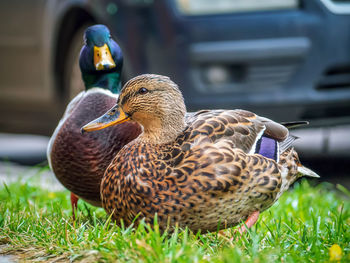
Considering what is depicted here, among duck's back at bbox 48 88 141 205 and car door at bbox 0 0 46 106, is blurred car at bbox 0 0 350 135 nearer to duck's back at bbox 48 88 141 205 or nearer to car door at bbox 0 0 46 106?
car door at bbox 0 0 46 106

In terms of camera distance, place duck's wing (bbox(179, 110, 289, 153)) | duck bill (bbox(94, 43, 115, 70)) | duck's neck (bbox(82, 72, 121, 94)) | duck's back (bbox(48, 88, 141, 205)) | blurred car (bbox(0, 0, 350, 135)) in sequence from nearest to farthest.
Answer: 1. duck's wing (bbox(179, 110, 289, 153))
2. duck's back (bbox(48, 88, 141, 205))
3. duck bill (bbox(94, 43, 115, 70))
4. duck's neck (bbox(82, 72, 121, 94))
5. blurred car (bbox(0, 0, 350, 135))

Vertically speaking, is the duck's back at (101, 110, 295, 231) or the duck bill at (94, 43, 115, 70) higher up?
the duck bill at (94, 43, 115, 70)

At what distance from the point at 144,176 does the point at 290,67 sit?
2242 mm

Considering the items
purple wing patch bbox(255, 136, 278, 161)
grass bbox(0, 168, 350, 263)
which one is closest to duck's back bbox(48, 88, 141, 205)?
grass bbox(0, 168, 350, 263)

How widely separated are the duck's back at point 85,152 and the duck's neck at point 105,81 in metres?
0.27

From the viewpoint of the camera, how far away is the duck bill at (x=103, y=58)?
3.49 meters

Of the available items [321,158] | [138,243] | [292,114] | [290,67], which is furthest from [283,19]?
[138,243]

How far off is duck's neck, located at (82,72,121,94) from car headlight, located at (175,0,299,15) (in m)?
1.15

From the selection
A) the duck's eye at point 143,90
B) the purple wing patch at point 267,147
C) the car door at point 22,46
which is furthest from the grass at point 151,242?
the car door at point 22,46

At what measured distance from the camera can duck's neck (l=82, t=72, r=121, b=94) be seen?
11.9 feet

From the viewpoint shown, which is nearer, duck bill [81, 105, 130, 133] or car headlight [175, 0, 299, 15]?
duck bill [81, 105, 130, 133]

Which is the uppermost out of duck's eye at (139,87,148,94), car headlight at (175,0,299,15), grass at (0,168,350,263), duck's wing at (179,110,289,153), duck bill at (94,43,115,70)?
car headlight at (175,0,299,15)

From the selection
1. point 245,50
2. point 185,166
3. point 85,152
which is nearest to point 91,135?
point 85,152

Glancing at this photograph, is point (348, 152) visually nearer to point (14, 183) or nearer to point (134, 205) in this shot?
point (14, 183)
